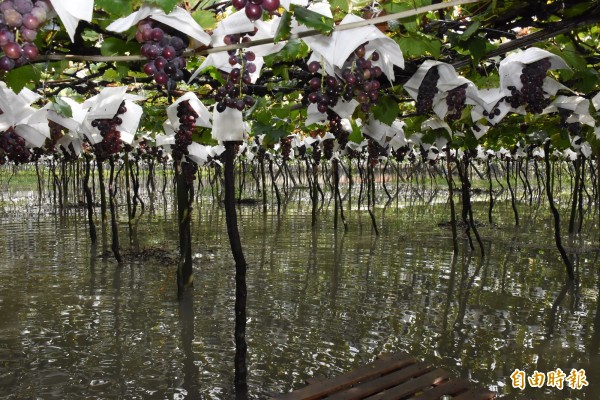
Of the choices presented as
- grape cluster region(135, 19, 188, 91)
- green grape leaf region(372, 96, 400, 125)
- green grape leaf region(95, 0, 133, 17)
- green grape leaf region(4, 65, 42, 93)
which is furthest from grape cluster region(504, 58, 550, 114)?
green grape leaf region(4, 65, 42, 93)

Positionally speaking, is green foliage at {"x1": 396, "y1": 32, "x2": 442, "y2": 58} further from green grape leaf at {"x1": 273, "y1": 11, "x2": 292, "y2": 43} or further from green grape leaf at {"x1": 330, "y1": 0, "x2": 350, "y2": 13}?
green grape leaf at {"x1": 273, "y1": 11, "x2": 292, "y2": 43}

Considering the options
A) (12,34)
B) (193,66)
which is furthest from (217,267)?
(12,34)

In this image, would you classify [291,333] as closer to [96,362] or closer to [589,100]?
[96,362]

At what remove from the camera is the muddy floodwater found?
4289 mm

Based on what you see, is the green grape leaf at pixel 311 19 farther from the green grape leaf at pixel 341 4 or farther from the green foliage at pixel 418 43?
the green foliage at pixel 418 43

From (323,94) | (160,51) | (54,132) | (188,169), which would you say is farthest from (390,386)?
(54,132)

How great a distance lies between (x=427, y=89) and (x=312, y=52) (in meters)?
1.04

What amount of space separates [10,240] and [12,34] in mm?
10664

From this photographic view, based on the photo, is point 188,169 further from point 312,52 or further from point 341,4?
point 341,4

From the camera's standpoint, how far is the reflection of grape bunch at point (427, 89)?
3521mm

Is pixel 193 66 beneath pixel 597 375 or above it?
above

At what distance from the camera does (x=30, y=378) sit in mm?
4188

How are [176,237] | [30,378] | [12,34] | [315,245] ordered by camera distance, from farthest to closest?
[176,237], [315,245], [30,378], [12,34]

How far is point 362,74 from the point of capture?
8.27ft
